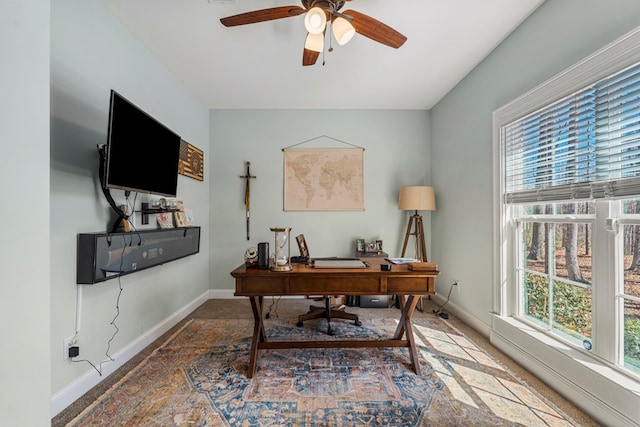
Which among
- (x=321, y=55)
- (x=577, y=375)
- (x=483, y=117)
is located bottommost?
(x=577, y=375)

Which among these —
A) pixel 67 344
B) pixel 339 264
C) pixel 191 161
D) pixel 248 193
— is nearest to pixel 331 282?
pixel 339 264

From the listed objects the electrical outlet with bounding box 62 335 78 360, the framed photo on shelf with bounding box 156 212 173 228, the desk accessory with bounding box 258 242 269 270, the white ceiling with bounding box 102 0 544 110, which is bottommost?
the electrical outlet with bounding box 62 335 78 360

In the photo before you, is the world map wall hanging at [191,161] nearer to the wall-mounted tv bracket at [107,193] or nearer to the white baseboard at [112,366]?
the wall-mounted tv bracket at [107,193]

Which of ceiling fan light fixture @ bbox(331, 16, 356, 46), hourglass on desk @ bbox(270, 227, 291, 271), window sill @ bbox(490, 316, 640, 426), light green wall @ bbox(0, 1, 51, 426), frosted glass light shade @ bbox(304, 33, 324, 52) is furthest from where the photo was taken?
hourglass on desk @ bbox(270, 227, 291, 271)

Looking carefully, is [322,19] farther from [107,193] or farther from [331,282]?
[107,193]

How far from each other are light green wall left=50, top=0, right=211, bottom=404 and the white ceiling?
294mm

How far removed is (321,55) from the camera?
102 inches

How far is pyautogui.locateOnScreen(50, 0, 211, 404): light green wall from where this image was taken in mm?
1633

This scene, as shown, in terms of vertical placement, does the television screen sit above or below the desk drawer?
above

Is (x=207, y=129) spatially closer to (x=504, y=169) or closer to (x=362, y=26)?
(x=362, y=26)

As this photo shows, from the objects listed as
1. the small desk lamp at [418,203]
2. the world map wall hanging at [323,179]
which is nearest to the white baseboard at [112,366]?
the world map wall hanging at [323,179]

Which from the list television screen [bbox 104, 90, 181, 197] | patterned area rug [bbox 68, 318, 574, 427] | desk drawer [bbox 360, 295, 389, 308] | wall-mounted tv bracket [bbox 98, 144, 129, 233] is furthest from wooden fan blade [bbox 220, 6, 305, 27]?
desk drawer [bbox 360, 295, 389, 308]

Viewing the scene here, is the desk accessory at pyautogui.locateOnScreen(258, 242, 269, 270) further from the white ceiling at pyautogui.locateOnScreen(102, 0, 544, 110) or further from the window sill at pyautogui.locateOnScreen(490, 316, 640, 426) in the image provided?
the window sill at pyautogui.locateOnScreen(490, 316, 640, 426)

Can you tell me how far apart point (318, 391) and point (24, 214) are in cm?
181
